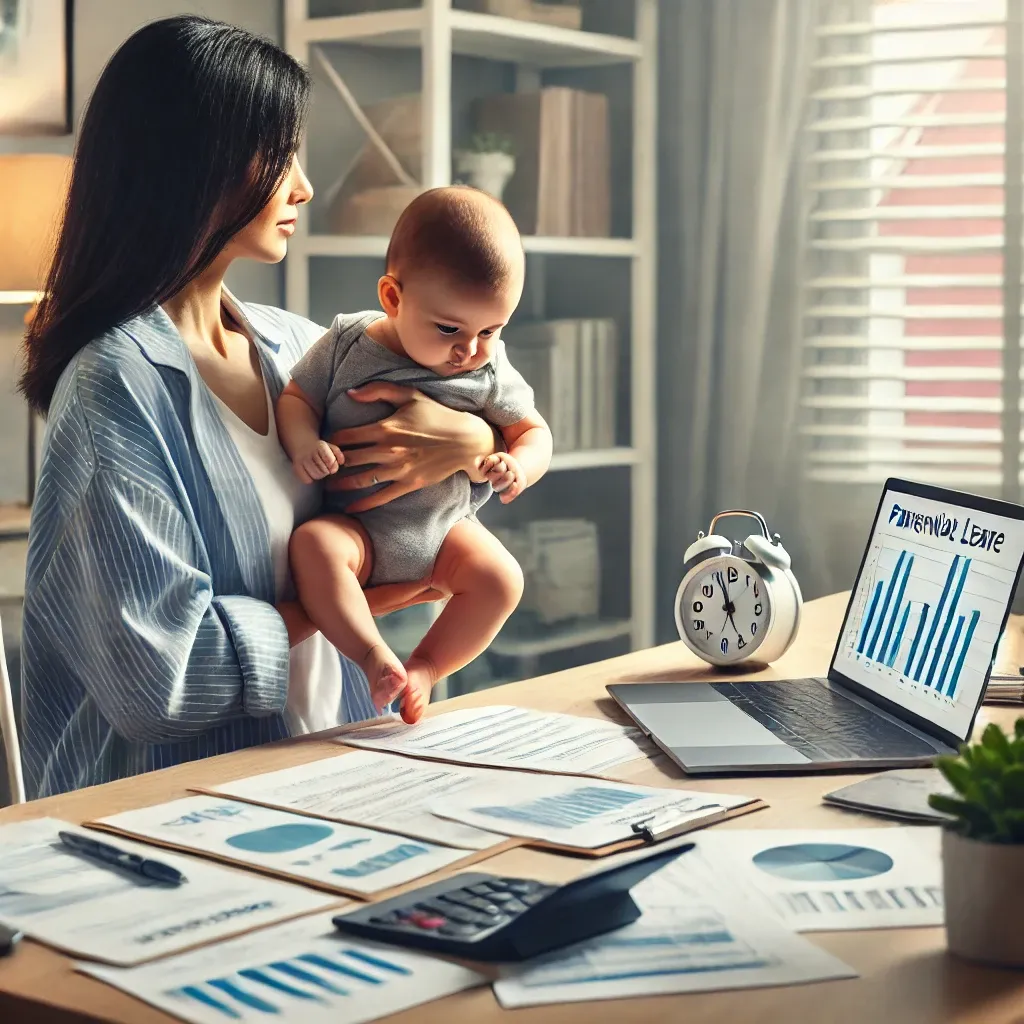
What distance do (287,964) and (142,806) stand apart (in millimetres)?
391

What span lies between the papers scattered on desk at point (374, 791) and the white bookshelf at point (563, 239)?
5.80ft

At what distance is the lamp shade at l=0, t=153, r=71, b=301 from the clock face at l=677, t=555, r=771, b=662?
1.25 meters

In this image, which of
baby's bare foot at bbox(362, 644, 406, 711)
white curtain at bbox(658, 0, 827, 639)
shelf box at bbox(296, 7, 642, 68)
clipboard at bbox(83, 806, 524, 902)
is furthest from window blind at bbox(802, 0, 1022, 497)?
clipboard at bbox(83, 806, 524, 902)

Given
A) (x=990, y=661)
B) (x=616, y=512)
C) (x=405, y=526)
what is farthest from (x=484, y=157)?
(x=990, y=661)

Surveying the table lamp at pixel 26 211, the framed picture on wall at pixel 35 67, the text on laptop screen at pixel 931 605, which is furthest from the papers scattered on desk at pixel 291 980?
Answer: the framed picture on wall at pixel 35 67

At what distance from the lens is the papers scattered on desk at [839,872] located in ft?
3.06

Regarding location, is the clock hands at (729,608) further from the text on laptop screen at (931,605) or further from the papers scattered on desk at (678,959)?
the papers scattered on desk at (678,959)

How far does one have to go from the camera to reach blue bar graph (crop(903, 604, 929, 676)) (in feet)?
4.79

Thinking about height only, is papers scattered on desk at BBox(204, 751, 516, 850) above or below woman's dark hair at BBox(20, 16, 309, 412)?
below

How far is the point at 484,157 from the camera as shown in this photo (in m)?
3.05

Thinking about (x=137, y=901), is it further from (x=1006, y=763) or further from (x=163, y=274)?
(x=163, y=274)

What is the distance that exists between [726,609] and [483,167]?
5.32ft

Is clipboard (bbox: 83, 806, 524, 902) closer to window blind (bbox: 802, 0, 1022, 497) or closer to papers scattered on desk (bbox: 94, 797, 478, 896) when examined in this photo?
papers scattered on desk (bbox: 94, 797, 478, 896)

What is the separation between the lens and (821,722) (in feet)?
4.77
